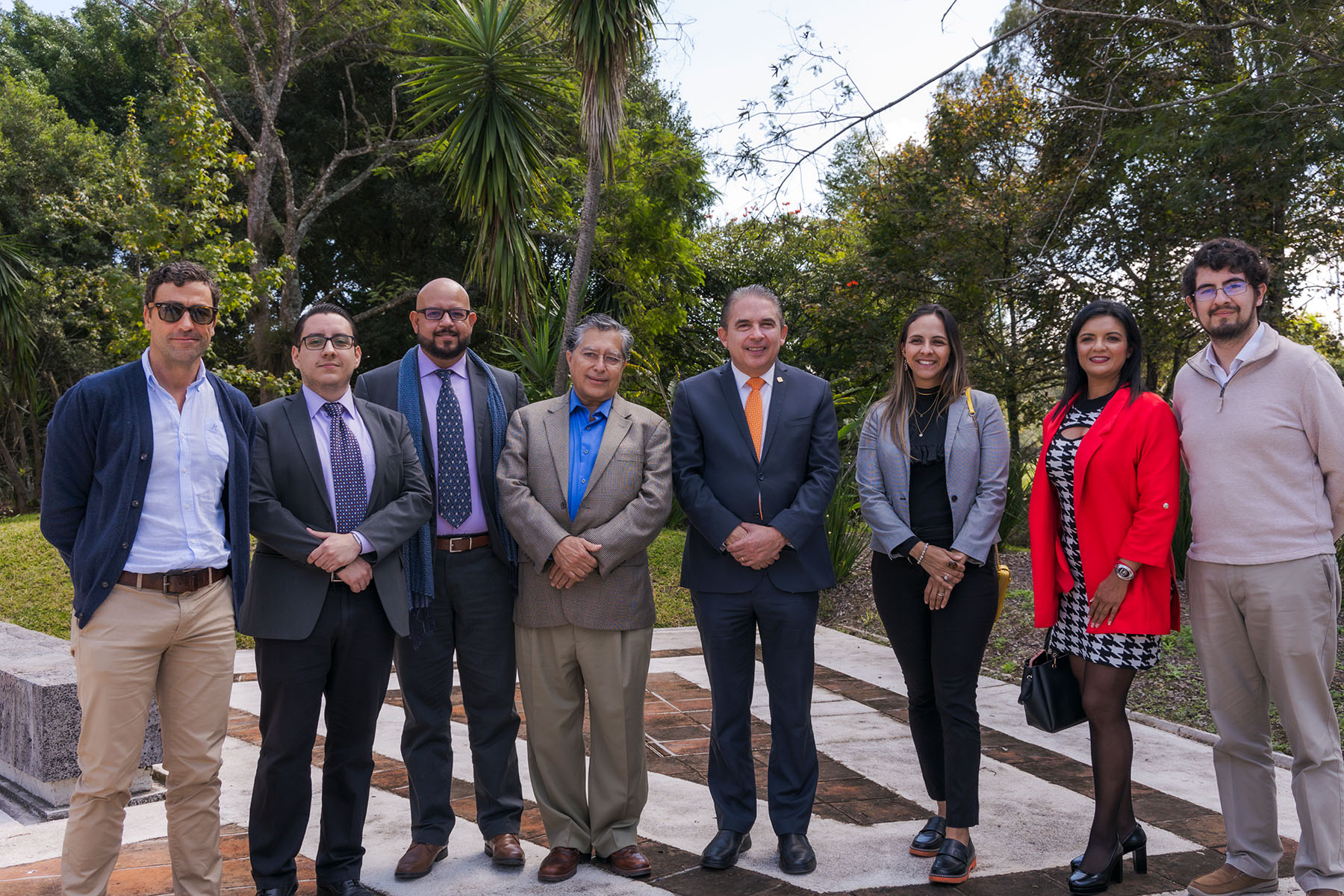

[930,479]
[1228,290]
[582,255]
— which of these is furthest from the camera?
[582,255]

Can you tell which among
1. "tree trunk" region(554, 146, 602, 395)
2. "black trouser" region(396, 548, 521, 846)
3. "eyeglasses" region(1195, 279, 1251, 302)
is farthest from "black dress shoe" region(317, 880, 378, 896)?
"tree trunk" region(554, 146, 602, 395)

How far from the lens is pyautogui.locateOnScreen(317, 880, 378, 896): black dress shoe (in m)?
3.05

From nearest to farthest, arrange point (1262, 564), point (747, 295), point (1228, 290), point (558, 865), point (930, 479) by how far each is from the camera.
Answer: point (1262, 564) < point (1228, 290) < point (558, 865) < point (930, 479) < point (747, 295)

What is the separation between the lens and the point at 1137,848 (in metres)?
3.20

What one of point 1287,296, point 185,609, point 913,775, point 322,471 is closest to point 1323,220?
point 1287,296

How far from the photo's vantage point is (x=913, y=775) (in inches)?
167

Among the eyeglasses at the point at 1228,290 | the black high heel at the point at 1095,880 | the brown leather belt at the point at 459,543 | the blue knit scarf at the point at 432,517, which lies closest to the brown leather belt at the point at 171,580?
the blue knit scarf at the point at 432,517

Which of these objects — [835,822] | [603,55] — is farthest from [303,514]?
[603,55]

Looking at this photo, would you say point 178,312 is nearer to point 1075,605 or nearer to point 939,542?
point 939,542

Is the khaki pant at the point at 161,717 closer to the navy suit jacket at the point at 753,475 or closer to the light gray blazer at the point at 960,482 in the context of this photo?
the navy suit jacket at the point at 753,475

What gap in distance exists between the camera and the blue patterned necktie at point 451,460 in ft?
11.3

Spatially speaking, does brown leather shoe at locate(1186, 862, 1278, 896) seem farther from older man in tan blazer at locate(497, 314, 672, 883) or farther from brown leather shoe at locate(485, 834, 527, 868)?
brown leather shoe at locate(485, 834, 527, 868)

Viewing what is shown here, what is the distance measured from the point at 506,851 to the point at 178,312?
1943 mm

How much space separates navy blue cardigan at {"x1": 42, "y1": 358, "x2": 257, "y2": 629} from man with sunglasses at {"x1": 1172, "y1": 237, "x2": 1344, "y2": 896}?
3103 mm
